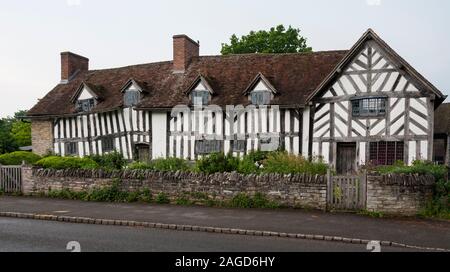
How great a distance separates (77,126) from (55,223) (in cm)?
1557

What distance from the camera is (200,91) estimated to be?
72.2ft

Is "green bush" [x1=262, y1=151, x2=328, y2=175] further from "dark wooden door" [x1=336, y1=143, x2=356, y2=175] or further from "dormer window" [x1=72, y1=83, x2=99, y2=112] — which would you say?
"dormer window" [x1=72, y1=83, x2=99, y2=112]

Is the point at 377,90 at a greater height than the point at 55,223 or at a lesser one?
greater

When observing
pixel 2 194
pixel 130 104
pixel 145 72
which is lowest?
pixel 2 194

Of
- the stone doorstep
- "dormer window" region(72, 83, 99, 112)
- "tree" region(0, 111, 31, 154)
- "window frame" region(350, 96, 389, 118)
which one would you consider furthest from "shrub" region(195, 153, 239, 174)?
"tree" region(0, 111, 31, 154)

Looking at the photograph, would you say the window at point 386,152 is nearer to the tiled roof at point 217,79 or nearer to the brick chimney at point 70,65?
the tiled roof at point 217,79

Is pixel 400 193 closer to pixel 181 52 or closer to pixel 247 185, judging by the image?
pixel 247 185

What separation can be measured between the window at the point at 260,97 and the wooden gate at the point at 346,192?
9.15m

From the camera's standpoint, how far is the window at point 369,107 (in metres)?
18.5

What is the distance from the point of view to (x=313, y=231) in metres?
9.24

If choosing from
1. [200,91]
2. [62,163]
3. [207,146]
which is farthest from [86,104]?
[62,163]
